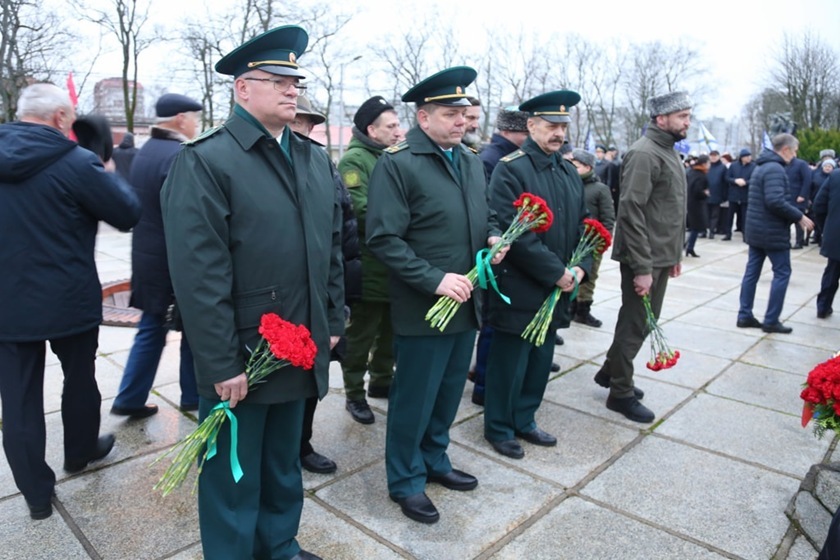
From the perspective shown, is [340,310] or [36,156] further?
[36,156]

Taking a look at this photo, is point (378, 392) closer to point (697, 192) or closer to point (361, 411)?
point (361, 411)

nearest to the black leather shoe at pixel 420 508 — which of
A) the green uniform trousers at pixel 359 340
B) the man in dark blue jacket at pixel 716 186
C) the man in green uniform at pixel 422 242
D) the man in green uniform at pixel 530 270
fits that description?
the man in green uniform at pixel 422 242

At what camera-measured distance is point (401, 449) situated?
325cm

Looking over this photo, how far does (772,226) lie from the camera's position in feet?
22.8

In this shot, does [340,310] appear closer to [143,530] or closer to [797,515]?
[143,530]

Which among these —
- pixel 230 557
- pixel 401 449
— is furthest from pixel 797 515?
pixel 230 557

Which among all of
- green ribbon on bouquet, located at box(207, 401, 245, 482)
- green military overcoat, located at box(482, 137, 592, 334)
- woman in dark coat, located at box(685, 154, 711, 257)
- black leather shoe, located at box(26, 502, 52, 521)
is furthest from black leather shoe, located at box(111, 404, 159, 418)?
woman in dark coat, located at box(685, 154, 711, 257)

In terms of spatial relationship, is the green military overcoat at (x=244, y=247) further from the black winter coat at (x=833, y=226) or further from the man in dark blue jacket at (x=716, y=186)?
the man in dark blue jacket at (x=716, y=186)

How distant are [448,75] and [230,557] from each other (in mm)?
2318

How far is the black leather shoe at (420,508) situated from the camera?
10.2ft

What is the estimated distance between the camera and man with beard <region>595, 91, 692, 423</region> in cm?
430

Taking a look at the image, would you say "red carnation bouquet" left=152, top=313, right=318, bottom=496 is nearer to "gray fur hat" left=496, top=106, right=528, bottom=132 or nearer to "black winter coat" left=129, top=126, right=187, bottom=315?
"black winter coat" left=129, top=126, right=187, bottom=315

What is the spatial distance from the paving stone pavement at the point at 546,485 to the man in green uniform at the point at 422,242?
0.32 metres

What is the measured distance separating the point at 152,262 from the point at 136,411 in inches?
39.4
